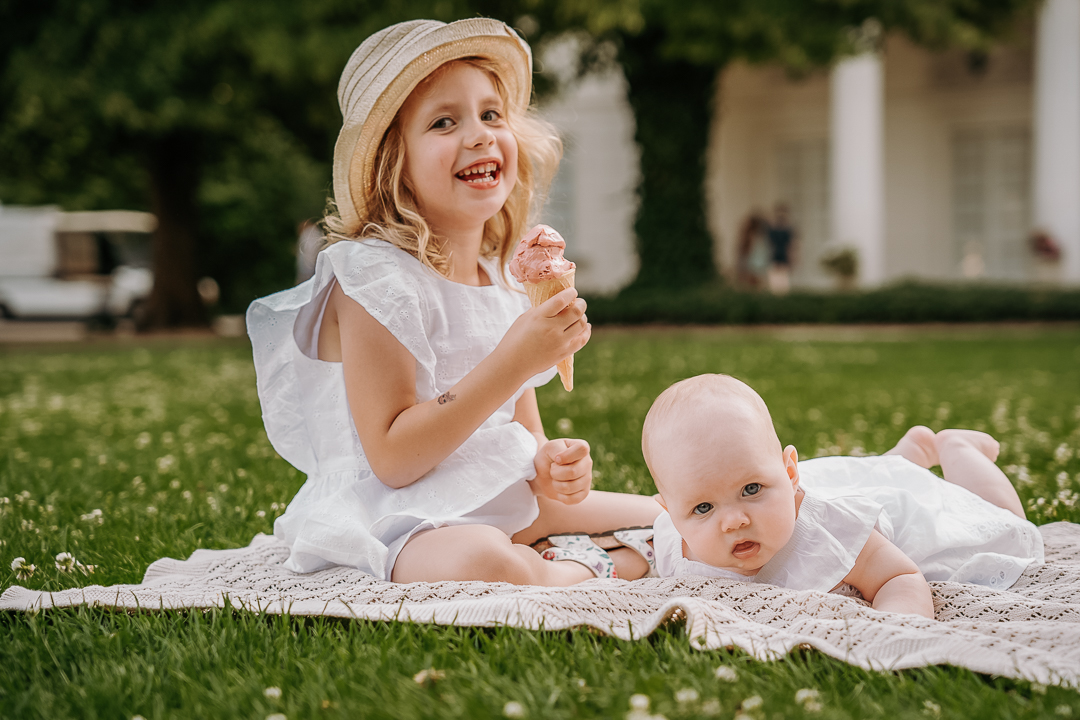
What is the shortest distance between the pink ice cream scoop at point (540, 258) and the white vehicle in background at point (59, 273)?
20.4 metres

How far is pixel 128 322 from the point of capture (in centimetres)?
2117

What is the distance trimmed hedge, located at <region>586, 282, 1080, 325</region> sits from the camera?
46.3 feet

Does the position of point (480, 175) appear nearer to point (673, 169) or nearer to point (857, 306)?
point (857, 306)

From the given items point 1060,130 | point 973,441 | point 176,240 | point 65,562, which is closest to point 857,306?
point 1060,130

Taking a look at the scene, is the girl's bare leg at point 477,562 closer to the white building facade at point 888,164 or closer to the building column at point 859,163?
the white building facade at point 888,164

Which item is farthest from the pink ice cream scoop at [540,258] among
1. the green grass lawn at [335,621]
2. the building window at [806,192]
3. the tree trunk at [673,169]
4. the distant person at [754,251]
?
the building window at [806,192]

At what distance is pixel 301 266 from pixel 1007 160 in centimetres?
1456

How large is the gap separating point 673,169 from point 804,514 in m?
15.1

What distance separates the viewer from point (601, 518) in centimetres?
293

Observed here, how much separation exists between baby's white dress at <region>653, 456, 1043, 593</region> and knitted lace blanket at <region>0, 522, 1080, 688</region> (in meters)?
0.09

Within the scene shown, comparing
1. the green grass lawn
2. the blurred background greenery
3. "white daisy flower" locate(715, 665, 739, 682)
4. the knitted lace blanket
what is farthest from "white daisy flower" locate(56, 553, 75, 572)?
the blurred background greenery

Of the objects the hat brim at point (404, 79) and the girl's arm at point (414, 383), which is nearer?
the girl's arm at point (414, 383)

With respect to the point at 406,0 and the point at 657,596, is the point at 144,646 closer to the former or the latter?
the point at 657,596

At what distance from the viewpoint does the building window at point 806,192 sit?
66.8 feet
